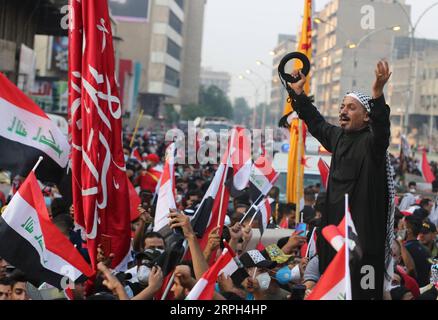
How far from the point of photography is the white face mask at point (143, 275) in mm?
5980

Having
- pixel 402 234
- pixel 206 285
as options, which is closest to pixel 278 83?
pixel 402 234

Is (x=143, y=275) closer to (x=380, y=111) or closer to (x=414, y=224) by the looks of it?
(x=380, y=111)

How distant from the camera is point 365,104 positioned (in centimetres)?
536

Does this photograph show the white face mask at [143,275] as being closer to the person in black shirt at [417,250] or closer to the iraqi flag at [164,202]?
the iraqi flag at [164,202]

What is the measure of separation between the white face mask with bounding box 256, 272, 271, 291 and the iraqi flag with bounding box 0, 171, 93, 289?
1.03 metres

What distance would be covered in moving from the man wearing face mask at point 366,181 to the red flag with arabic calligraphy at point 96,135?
1.71 metres

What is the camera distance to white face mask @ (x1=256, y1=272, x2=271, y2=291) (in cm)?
585

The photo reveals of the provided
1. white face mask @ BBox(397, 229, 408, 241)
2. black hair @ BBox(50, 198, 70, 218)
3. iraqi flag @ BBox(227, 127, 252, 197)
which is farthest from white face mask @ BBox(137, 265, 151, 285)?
iraqi flag @ BBox(227, 127, 252, 197)

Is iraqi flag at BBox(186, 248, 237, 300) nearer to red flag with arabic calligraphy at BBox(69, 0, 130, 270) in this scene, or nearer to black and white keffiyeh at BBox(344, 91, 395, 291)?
black and white keffiyeh at BBox(344, 91, 395, 291)

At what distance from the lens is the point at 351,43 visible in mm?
89875

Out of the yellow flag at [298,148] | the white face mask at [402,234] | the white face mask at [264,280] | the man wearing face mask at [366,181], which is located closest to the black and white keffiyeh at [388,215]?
the man wearing face mask at [366,181]
